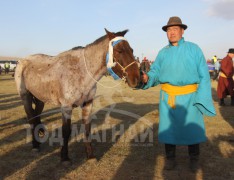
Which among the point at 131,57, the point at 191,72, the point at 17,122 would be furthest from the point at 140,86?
the point at 17,122

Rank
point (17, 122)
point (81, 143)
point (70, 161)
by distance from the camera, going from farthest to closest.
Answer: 1. point (17, 122)
2. point (81, 143)
3. point (70, 161)

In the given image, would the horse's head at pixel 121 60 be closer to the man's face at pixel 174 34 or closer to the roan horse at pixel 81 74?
the roan horse at pixel 81 74

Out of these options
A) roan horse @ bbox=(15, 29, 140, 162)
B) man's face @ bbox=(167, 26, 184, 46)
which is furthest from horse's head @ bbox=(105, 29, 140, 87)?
man's face @ bbox=(167, 26, 184, 46)

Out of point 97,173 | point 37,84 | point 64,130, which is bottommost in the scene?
point 97,173

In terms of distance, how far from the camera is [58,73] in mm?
4953

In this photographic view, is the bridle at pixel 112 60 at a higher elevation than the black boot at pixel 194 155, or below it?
higher

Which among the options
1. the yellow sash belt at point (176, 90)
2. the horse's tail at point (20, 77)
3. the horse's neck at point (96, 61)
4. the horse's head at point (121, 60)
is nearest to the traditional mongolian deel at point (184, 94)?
the yellow sash belt at point (176, 90)

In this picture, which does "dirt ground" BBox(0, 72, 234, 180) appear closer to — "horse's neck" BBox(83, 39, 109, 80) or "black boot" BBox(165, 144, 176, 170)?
"black boot" BBox(165, 144, 176, 170)

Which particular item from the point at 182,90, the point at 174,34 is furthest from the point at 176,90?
the point at 174,34

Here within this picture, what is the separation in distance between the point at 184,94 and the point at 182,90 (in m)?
0.07

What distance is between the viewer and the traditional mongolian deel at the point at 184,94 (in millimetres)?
4145

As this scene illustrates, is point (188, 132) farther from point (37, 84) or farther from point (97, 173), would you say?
point (37, 84)

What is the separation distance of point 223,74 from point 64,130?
8.57 meters

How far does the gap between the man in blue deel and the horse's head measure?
272 mm
